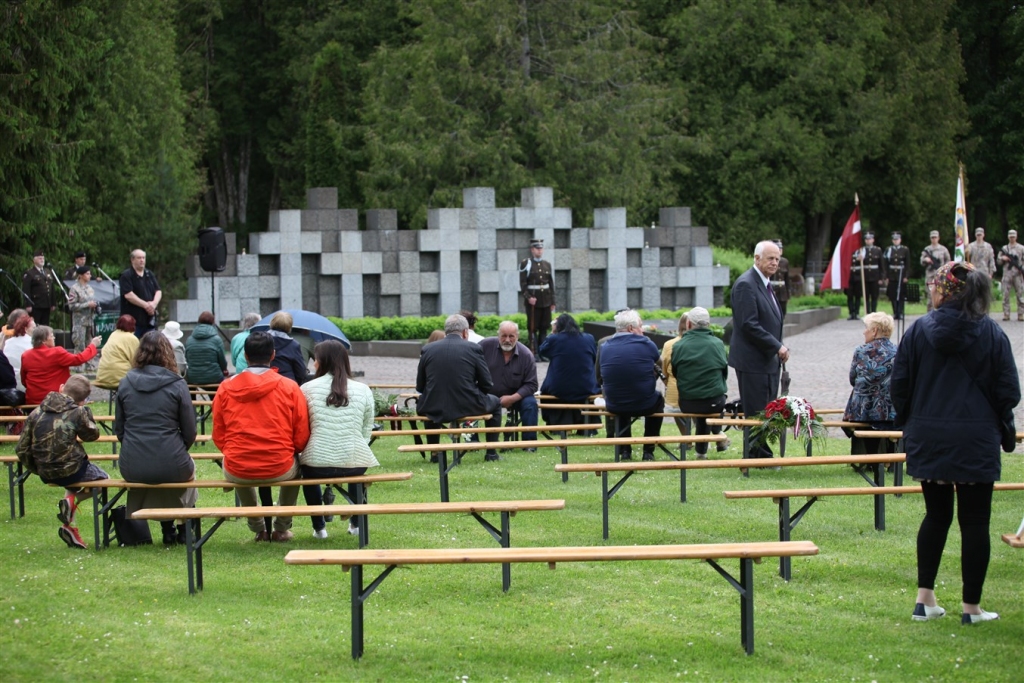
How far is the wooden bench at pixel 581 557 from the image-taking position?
6586 mm

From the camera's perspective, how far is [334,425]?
9633 mm

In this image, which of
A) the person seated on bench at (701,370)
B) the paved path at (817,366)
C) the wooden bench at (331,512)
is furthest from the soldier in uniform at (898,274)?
the wooden bench at (331,512)

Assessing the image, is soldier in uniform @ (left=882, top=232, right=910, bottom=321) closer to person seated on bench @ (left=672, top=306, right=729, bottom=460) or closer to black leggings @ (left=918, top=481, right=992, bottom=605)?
person seated on bench @ (left=672, top=306, right=729, bottom=460)

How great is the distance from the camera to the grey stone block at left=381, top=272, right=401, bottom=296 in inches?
1120

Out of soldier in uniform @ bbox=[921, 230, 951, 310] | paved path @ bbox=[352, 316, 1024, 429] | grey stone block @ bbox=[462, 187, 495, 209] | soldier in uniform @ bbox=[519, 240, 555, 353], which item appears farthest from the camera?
grey stone block @ bbox=[462, 187, 495, 209]

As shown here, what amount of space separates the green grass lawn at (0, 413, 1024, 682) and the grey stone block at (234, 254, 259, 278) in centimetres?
1710

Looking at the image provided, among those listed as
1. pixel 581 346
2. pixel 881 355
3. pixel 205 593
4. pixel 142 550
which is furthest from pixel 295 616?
pixel 581 346

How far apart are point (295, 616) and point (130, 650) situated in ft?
3.07

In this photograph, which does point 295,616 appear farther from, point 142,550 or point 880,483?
point 880,483

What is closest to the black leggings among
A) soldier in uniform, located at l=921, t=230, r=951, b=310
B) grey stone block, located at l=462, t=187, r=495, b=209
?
soldier in uniform, located at l=921, t=230, r=951, b=310

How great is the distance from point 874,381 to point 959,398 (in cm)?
501

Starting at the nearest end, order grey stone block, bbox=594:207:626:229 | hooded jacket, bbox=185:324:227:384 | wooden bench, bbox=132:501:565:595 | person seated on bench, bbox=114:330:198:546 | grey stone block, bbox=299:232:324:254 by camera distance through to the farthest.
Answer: wooden bench, bbox=132:501:565:595 < person seated on bench, bbox=114:330:198:546 < hooded jacket, bbox=185:324:227:384 < grey stone block, bbox=299:232:324:254 < grey stone block, bbox=594:207:626:229

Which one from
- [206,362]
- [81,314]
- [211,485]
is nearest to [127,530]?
[211,485]

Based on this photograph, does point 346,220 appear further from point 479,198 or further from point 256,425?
point 256,425
